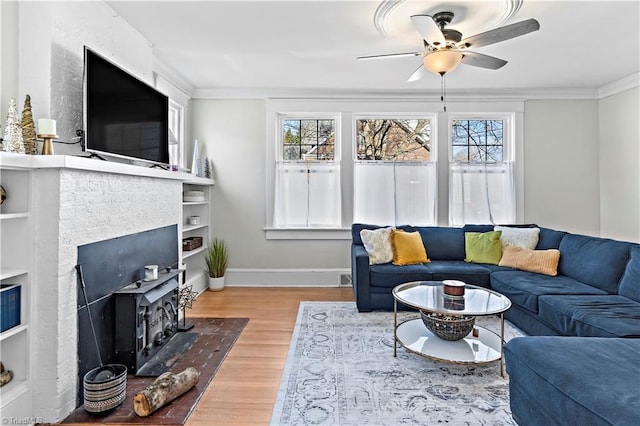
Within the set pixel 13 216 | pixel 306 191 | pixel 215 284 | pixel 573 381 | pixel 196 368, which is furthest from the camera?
pixel 306 191

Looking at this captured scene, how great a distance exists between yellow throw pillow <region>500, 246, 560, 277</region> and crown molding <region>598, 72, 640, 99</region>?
7.67 feet

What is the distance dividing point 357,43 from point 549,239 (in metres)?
2.89

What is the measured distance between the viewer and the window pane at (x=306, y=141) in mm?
4770

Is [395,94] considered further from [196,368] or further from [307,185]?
[196,368]

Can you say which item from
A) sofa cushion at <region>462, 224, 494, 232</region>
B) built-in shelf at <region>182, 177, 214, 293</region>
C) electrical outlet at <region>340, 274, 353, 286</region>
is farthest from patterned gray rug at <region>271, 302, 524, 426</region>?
built-in shelf at <region>182, 177, 214, 293</region>

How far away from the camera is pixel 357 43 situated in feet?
10.1

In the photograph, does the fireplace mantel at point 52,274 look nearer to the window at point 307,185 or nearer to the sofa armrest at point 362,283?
the sofa armrest at point 362,283

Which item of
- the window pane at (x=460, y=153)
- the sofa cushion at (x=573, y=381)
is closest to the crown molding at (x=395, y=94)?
the window pane at (x=460, y=153)

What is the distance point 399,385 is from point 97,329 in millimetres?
1923

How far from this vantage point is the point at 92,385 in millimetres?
1894

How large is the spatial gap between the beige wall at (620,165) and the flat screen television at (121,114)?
518 centimetres

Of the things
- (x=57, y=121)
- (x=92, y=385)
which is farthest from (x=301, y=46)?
(x=92, y=385)

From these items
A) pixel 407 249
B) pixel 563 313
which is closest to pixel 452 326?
pixel 563 313

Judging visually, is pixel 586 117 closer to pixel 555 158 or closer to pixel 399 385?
pixel 555 158
